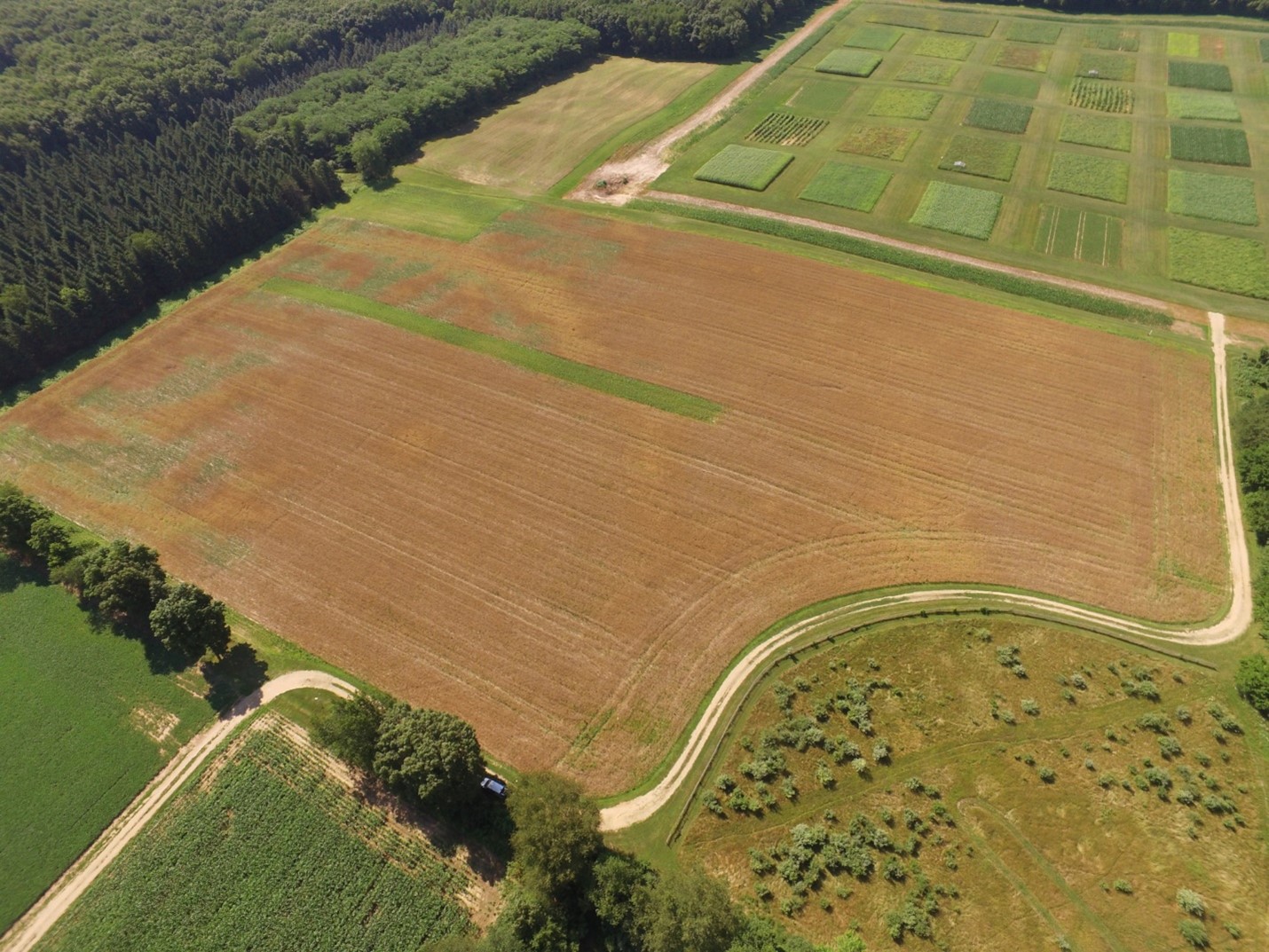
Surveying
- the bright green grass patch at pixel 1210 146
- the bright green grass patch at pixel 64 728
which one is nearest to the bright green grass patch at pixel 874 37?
the bright green grass patch at pixel 1210 146

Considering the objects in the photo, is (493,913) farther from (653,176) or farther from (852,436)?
(653,176)

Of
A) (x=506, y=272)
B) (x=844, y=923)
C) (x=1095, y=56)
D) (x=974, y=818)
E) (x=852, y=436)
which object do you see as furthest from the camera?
(x=1095, y=56)

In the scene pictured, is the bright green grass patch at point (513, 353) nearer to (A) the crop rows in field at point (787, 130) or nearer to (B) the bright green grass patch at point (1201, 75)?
(A) the crop rows in field at point (787, 130)

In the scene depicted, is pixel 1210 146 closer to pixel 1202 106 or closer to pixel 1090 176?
pixel 1202 106

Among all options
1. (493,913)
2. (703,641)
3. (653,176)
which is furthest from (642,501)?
(653,176)

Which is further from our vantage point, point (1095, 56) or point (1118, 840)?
point (1095, 56)

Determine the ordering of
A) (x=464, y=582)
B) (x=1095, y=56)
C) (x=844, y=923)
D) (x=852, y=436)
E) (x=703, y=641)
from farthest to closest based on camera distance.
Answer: (x=1095, y=56) → (x=852, y=436) → (x=464, y=582) → (x=703, y=641) → (x=844, y=923)

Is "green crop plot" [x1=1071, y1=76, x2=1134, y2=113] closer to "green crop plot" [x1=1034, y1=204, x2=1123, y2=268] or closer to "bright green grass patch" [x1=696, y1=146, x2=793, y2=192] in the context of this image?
"green crop plot" [x1=1034, y1=204, x2=1123, y2=268]
